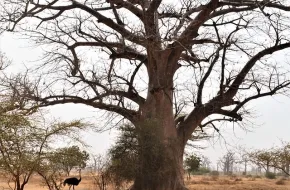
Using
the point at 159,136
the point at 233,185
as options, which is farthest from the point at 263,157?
the point at 159,136

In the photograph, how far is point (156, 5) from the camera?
9656mm

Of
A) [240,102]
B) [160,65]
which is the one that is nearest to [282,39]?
[240,102]

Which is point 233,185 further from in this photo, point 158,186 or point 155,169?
point 155,169

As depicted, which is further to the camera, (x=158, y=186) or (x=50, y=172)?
(x=50, y=172)

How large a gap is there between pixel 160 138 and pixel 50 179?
286 cm

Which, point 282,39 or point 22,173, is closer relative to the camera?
point 22,173

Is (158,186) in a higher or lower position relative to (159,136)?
lower

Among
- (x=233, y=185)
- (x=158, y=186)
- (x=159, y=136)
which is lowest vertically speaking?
(x=158, y=186)

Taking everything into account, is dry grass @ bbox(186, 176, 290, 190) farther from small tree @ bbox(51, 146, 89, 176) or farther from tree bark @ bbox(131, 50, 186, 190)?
small tree @ bbox(51, 146, 89, 176)

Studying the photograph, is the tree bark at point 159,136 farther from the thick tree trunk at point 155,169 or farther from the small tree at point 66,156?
the small tree at point 66,156

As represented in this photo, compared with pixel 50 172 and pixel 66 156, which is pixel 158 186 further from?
pixel 50 172

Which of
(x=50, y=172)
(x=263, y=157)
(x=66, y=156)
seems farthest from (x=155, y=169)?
(x=263, y=157)

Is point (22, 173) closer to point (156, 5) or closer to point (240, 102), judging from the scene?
point (156, 5)

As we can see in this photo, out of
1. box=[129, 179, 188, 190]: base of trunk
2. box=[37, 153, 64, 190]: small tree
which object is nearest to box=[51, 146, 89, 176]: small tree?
box=[37, 153, 64, 190]: small tree
